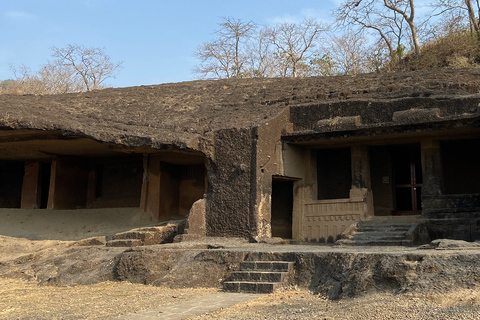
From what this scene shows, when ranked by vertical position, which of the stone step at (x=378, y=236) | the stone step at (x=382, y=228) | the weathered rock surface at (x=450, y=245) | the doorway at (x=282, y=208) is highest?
the doorway at (x=282, y=208)

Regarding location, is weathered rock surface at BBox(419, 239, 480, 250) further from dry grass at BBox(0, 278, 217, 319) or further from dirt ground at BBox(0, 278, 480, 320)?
dry grass at BBox(0, 278, 217, 319)

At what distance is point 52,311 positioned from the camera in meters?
6.04

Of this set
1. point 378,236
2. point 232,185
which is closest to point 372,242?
point 378,236

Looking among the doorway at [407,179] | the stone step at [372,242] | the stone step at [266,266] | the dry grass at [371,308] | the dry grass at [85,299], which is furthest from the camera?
the doorway at [407,179]

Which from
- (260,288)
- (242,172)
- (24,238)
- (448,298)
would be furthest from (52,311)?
(24,238)

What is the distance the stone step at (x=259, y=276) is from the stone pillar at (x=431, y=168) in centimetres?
500

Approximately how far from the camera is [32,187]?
14484mm

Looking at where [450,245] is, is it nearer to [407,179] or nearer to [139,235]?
[407,179]

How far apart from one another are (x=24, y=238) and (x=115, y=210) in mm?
Answer: 2339

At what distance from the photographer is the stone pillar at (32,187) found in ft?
47.3

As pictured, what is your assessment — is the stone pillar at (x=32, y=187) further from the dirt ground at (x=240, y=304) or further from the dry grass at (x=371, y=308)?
the dry grass at (x=371, y=308)

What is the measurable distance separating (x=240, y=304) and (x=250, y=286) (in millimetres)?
842

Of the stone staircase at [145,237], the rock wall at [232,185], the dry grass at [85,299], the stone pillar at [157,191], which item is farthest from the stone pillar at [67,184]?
the dry grass at [85,299]

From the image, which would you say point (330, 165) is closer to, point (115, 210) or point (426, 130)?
point (426, 130)
